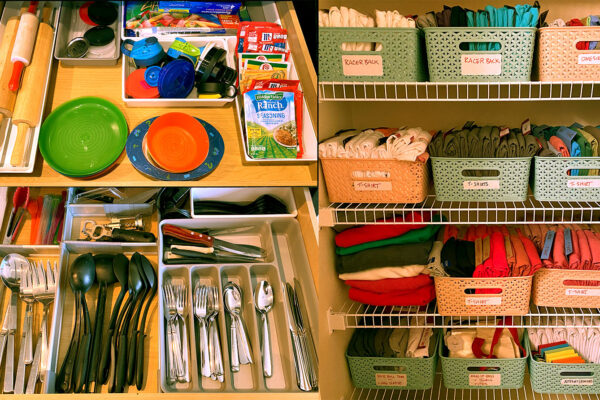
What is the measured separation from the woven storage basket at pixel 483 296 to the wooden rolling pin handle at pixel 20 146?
1.10 m

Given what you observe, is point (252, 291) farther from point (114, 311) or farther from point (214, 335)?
point (114, 311)

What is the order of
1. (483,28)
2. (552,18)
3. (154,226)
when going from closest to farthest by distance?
(483,28)
(154,226)
(552,18)

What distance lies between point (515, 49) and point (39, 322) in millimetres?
1331

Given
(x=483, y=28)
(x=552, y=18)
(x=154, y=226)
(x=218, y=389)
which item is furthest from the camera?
(x=552, y=18)

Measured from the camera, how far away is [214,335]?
1.27 meters

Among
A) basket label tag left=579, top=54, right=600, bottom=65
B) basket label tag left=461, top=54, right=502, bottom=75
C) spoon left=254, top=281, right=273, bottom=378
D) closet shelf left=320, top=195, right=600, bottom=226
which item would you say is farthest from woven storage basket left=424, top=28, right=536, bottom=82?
spoon left=254, top=281, right=273, bottom=378

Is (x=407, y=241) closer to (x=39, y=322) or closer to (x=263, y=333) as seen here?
(x=263, y=333)

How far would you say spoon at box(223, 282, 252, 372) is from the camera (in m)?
1.23

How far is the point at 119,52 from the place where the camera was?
1.37 meters

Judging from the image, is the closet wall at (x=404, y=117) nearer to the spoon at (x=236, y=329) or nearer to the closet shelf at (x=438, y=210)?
the closet shelf at (x=438, y=210)

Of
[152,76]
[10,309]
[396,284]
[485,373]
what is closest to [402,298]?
[396,284]

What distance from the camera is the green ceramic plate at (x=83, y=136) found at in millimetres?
1197

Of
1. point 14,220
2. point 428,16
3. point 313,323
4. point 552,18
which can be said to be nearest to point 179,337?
point 313,323

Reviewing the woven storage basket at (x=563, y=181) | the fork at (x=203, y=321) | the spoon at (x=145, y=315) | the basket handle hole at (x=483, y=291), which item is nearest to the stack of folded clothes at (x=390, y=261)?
the basket handle hole at (x=483, y=291)
